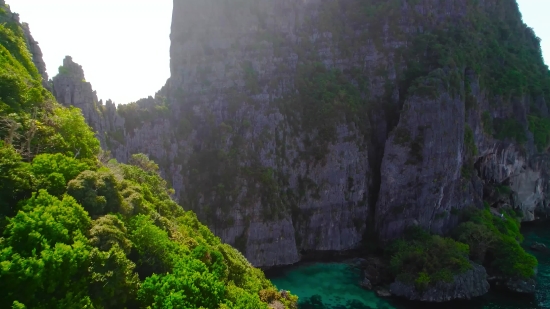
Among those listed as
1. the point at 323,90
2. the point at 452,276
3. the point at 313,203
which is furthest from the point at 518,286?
the point at 323,90

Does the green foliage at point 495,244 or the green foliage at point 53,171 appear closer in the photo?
the green foliage at point 53,171

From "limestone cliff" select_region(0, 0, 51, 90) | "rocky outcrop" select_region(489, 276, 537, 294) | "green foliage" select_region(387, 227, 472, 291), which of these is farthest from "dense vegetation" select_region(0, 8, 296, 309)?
"rocky outcrop" select_region(489, 276, 537, 294)

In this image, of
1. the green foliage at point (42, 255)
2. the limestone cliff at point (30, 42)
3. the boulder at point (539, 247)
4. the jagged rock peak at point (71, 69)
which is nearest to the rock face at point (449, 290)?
the boulder at point (539, 247)

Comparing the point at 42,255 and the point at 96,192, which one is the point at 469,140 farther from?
the point at 42,255

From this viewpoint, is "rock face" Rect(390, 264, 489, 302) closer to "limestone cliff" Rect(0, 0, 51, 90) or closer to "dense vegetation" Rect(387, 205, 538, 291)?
"dense vegetation" Rect(387, 205, 538, 291)

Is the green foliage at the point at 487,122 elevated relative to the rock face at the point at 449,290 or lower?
elevated

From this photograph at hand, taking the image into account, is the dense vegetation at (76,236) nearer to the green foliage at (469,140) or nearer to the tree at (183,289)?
the tree at (183,289)

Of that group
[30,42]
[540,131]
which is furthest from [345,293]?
[540,131]

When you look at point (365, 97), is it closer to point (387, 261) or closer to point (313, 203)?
point (313, 203)
